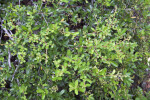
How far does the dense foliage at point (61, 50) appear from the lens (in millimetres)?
1648

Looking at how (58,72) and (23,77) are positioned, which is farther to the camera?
(23,77)

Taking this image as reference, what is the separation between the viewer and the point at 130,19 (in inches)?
86.7

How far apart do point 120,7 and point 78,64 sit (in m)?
1.17

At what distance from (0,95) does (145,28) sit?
2.36 metres

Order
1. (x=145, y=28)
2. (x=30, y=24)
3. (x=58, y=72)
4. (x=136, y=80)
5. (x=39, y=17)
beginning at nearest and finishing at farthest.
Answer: (x=58, y=72)
(x=30, y=24)
(x=39, y=17)
(x=145, y=28)
(x=136, y=80)

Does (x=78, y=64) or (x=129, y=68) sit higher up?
(x=78, y=64)

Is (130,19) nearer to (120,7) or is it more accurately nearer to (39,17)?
(120,7)

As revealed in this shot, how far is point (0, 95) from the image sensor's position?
1931mm

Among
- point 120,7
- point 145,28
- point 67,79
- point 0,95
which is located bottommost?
Answer: point 0,95

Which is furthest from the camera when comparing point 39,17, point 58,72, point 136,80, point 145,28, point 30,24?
point 136,80

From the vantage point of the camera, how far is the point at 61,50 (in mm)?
1904

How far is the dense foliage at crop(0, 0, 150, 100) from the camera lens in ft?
5.41

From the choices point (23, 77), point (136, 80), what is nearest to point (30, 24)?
point (23, 77)

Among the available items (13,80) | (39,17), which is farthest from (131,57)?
(13,80)
